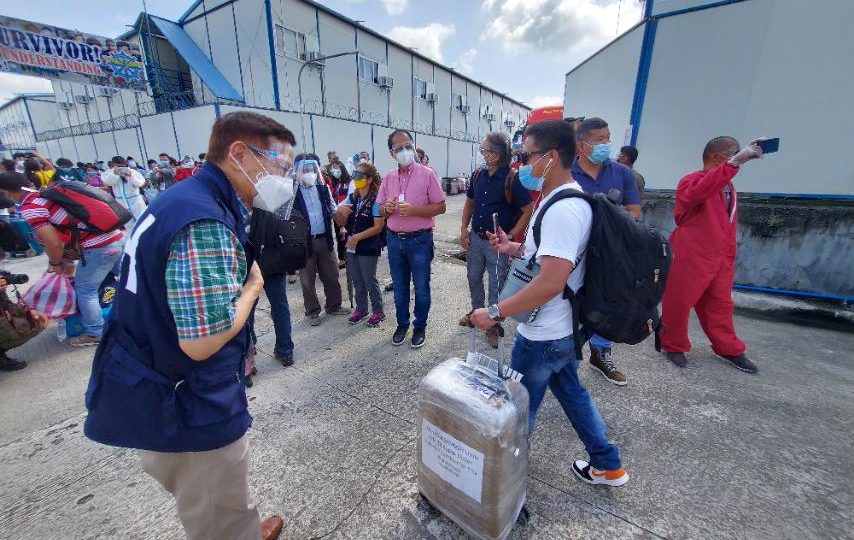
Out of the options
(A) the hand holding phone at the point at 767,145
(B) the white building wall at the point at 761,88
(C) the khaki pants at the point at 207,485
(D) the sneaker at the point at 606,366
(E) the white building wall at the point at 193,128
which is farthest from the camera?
(E) the white building wall at the point at 193,128

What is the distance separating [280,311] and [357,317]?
1.12 metres

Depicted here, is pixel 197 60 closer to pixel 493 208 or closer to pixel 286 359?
pixel 286 359

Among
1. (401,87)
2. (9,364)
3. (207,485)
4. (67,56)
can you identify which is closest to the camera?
(207,485)

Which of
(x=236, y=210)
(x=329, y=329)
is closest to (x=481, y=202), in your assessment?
(x=329, y=329)

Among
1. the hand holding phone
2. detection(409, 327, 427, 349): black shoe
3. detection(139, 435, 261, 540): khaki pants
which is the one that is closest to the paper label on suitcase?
detection(139, 435, 261, 540): khaki pants

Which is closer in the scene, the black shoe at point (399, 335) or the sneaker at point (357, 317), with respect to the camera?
the black shoe at point (399, 335)

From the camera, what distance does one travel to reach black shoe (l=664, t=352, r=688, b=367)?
321 centimetres

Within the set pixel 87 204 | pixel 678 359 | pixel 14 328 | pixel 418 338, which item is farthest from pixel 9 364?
pixel 678 359

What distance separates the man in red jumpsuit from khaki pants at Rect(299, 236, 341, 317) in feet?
11.3

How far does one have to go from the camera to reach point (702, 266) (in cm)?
308

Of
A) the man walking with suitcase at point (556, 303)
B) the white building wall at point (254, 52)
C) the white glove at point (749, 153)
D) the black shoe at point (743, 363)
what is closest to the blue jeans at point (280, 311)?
the man walking with suitcase at point (556, 303)

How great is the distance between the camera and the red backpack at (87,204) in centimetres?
319

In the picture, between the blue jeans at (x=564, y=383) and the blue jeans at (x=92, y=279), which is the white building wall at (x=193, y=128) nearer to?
the blue jeans at (x=92, y=279)

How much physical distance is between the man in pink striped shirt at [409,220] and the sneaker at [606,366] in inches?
62.6
